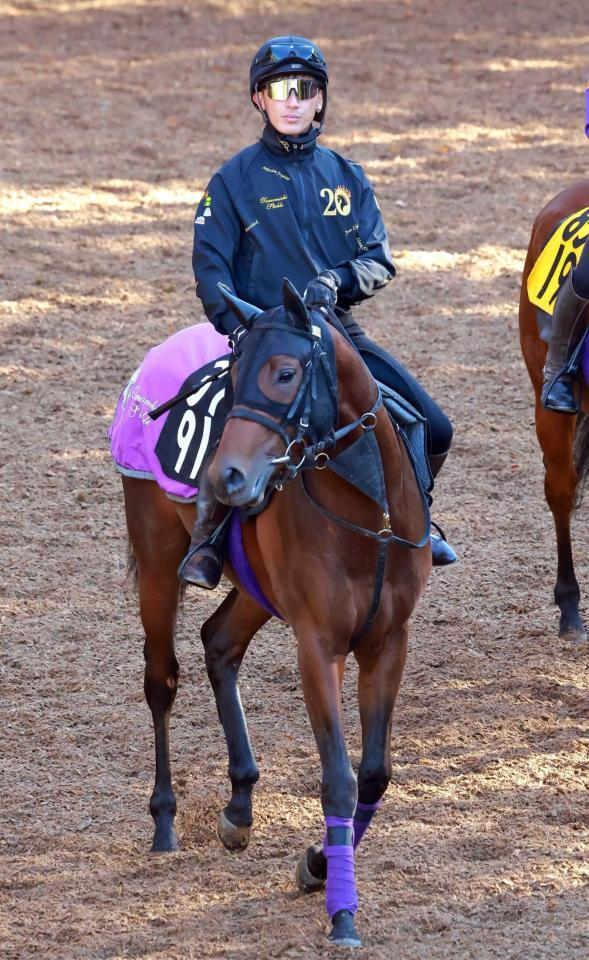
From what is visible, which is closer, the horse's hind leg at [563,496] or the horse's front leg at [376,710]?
the horse's front leg at [376,710]

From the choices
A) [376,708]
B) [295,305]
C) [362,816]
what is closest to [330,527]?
[376,708]

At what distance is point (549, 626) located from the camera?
253 inches

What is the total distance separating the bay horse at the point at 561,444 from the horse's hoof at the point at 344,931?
2.52 meters

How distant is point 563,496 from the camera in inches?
259

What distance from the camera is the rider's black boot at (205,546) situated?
4.36m

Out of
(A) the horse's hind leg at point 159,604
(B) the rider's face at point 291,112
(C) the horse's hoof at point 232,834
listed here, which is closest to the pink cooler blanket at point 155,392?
(A) the horse's hind leg at point 159,604

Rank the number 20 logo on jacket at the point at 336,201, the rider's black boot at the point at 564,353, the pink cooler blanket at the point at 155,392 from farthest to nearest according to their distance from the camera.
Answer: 1. the rider's black boot at the point at 564,353
2. the pink cooler blanket at the point at 155,392
3. the number 20 logo on jacket at the point at 336,201

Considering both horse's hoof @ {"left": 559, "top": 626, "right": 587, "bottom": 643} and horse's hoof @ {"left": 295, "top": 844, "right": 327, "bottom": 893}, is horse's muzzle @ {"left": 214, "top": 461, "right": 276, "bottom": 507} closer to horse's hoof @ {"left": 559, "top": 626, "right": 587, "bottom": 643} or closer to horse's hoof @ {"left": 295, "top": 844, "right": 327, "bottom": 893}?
horse's hoof @ {"left": 295, "top": 844, "right": 327, "bottom": 893}

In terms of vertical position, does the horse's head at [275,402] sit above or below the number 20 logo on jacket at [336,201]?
below

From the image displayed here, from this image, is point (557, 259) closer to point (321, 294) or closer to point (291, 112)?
point (291, 112)

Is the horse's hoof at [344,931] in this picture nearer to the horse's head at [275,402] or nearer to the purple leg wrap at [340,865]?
the purple leg wrap at [340,865]

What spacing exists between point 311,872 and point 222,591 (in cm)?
248

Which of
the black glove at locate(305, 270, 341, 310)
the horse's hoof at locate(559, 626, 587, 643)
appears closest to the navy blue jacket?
the black glove at locate(305, 270, 341, 310)

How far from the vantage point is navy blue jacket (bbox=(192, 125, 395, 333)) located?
14.5ft
